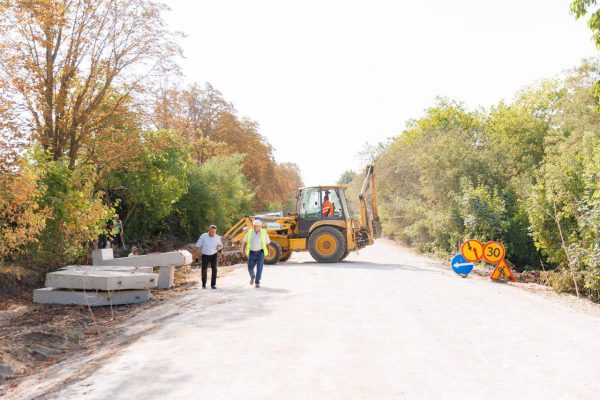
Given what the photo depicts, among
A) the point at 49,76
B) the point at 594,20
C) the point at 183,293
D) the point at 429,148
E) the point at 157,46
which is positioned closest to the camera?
the point at 594,20

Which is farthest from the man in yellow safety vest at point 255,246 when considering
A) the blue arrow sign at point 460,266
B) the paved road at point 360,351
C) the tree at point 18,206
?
the blue arrow sign at point 460,266

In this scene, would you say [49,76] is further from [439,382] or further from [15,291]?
[439,382]

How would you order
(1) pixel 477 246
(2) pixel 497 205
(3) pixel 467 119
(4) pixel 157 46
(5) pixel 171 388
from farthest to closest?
1. (3) pixel 467 119
2. (2) pixel 497 205
3. (4) pixel 157 46
4. (1) pixel 477 246
5. (5) pixel 171 388

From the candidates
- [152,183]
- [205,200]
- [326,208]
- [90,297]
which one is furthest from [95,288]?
[205,200]

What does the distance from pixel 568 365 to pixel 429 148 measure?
77.2 feet

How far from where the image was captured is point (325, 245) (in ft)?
63.2

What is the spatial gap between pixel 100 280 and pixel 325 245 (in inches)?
372

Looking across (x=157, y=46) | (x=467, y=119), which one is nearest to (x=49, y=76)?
(x=157, y=46)

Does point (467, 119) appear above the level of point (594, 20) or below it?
above

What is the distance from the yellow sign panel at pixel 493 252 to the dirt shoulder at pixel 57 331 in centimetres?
844

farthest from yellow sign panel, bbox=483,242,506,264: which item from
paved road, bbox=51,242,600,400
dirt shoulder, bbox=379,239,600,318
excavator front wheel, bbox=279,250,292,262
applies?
excavator front wheel, bbox=279,250,292,262

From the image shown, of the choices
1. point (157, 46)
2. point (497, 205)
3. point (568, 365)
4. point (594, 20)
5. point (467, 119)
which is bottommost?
point (568, 365)

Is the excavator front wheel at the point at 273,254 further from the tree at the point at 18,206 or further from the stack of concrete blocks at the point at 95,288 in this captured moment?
the tree at the point at 18,206

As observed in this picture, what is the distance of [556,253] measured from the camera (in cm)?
1591
